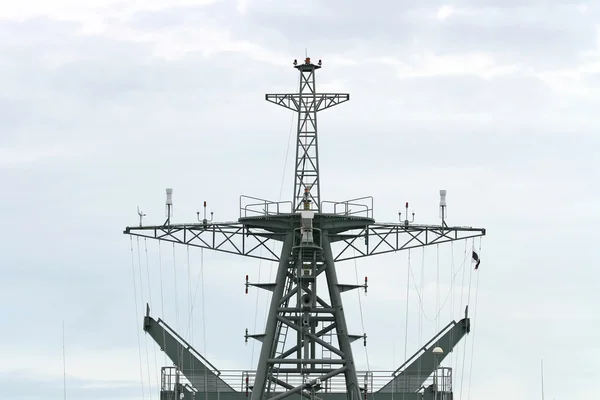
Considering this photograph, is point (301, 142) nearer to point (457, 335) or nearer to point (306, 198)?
point (306, 198)

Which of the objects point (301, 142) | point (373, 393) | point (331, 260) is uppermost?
point (301, 142)

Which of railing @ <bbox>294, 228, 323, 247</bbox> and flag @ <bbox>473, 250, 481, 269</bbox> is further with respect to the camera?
flag @ <bbox>473, 250, 481, 269</bbox>

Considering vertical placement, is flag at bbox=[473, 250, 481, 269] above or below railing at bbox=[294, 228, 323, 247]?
below

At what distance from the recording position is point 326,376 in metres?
59.8

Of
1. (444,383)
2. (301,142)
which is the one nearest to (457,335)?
(444,383)

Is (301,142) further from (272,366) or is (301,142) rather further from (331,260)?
(272,366)

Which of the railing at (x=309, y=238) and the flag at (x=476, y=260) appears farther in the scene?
the flag at (x=476, y=260)

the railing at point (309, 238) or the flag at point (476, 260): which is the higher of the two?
the railing at point (309, 238)

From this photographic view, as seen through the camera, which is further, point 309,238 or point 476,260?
point 476,260

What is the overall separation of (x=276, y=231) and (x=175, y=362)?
6904 millimetres

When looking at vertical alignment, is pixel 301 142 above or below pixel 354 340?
above

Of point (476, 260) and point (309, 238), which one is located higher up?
point (309, 238)

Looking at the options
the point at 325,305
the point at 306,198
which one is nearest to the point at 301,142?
the point at 306,198

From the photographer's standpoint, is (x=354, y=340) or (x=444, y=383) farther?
(x=444, y=383)
